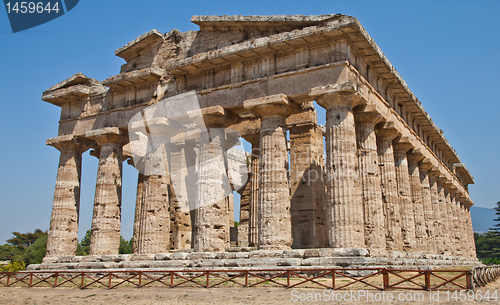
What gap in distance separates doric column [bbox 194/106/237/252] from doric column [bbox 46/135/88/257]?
8072mm

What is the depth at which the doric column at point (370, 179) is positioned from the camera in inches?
732

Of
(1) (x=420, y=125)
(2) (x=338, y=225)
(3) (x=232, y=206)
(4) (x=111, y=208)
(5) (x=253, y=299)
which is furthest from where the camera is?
(3) (x=232, y=206)

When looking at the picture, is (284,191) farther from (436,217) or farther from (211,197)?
(436,217)

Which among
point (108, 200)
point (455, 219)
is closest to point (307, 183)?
point (108, 200)

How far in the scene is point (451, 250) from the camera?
3017 cm

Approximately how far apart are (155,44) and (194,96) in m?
4.32

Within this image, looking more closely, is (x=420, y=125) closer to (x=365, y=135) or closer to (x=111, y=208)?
(x=365, y=135)

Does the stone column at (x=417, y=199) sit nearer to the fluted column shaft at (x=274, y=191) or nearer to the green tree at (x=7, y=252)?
the fluted column shaft at (x=274, y=191)

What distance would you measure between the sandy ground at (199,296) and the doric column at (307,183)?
31.5ft

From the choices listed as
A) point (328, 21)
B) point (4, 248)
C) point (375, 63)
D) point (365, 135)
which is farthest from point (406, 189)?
point (4, 248)

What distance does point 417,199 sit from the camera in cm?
2494

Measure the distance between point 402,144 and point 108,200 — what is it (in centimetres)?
1496

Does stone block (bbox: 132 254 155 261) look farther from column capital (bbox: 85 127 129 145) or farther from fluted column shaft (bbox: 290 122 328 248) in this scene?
fluted column shaft (bbox: 290 122 328 248)

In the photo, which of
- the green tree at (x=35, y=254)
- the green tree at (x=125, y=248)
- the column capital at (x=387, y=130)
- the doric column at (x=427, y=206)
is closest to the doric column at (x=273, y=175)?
the column capital at (x=387, y=130)
